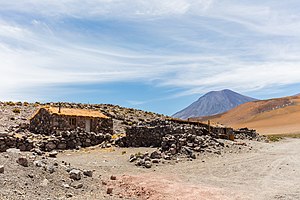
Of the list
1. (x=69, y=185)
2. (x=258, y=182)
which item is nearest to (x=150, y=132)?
(x=258, y=182)

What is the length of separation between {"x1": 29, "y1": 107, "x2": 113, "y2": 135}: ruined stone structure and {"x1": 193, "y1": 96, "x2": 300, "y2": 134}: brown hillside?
70.3m

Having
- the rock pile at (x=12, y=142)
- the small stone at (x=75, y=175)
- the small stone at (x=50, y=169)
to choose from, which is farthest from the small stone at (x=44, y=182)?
the rock pile at (x=12, y=142)

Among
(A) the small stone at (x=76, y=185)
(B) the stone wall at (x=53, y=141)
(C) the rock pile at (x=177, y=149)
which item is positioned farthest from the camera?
(B) the stone wall at (x=53, y=141)

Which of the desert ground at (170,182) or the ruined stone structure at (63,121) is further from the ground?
the ruined stone structure at (63,121)

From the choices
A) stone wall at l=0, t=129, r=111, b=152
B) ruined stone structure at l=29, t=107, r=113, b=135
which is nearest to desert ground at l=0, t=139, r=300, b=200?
stone wall at l=0, t=129, r=111, b=152

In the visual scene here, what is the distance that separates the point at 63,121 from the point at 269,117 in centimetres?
11332

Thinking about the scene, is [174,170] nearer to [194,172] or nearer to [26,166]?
[194,172]

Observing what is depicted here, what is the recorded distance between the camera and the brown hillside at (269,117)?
105881 mm

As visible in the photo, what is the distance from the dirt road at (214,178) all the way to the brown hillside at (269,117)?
79.6 m

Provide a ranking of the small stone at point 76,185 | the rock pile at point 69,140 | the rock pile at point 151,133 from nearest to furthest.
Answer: the small stone at point 76,185 < the rock pile at point 69,140 < the rock pile at point 151,133

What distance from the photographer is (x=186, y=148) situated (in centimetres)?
1955

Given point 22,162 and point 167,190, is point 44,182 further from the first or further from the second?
point 167,190

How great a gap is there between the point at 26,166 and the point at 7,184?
1.63 metres

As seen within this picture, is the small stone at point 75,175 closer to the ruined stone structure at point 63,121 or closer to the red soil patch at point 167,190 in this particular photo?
the red soil patch at point 167,190
